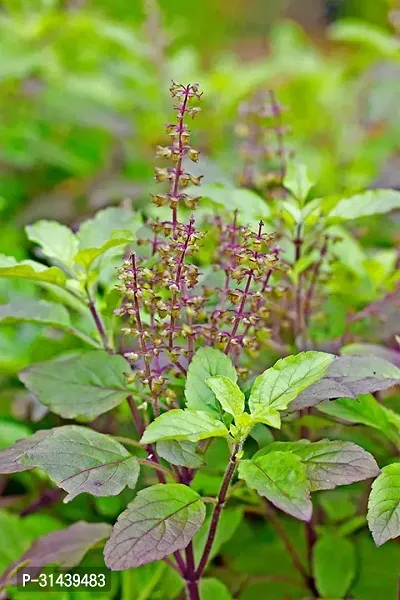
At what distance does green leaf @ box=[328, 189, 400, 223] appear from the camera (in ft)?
2.77

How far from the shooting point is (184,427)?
24.9 inches

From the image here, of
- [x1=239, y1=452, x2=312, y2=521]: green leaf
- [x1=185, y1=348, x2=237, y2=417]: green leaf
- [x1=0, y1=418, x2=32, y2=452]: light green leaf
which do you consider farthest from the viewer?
[x1=0, y1=418, x2=32, y2=452]: light green leaf

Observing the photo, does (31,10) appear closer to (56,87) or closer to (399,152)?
(56,87)

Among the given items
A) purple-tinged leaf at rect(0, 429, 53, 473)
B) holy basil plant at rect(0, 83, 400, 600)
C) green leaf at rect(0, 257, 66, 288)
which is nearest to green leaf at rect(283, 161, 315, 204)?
holy basil plant at rect(0, 83, 400, 600)

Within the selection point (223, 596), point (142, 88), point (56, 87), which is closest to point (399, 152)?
point (142, 88)

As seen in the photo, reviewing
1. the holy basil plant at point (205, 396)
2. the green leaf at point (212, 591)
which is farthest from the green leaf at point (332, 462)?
the green leaf at point (212, 591)

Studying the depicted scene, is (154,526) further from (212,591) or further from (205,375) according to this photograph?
(212,591)

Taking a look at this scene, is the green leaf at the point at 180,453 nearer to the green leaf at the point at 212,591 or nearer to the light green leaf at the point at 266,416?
the light green leaf at the point at 266,416

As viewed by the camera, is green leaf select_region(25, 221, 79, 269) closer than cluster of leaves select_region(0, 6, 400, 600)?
No

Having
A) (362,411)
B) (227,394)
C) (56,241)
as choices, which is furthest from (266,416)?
(56,241)

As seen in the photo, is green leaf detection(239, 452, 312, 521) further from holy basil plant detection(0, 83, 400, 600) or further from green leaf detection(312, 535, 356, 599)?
→ green leaf detection(312, 535, 356, 599)

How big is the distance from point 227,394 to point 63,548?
30 cm

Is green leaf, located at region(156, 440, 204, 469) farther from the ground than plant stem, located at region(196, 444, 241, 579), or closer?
farther from the ground

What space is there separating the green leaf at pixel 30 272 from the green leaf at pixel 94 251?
28 mm
